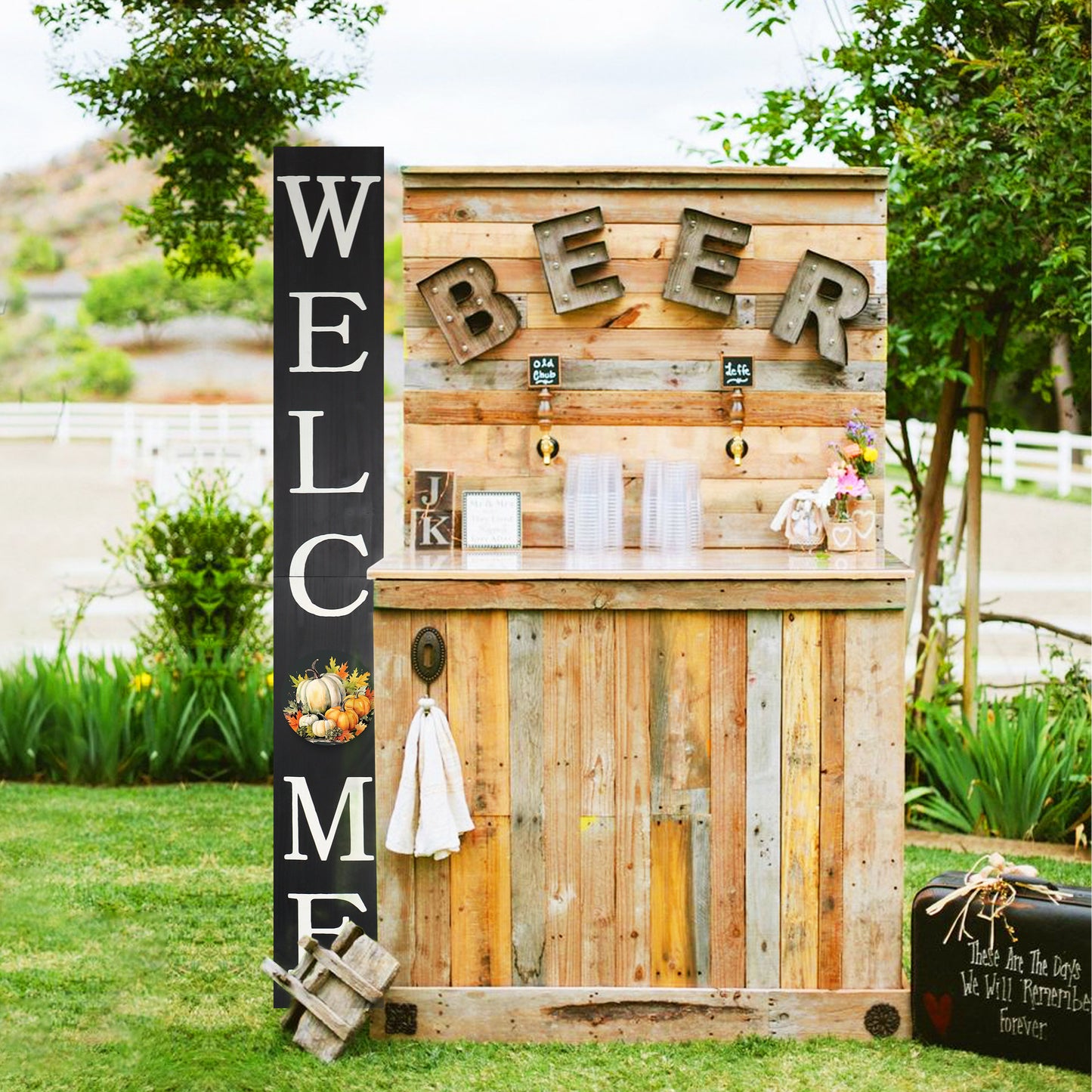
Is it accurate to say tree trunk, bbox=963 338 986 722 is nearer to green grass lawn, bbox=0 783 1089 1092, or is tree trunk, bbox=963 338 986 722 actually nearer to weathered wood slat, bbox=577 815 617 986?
green grass lawn, bbox=0 783 1089 1092

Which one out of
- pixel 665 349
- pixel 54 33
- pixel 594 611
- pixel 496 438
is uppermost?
pixel 54 33

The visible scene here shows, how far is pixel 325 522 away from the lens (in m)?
3.51

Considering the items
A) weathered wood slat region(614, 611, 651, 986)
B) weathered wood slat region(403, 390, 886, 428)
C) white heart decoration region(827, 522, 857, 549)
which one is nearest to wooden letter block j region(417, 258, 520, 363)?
weathered wood slat region(403, 390, 886, 428)

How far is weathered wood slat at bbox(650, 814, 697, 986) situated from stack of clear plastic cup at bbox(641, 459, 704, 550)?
0.86 meters

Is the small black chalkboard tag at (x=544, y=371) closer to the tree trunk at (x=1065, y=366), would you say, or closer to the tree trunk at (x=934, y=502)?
the tree trunk at (x=934, y=502)

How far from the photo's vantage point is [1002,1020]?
304 cm

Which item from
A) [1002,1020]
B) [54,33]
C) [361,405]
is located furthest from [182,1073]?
[54,33]

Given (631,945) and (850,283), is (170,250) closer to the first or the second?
(850,283)

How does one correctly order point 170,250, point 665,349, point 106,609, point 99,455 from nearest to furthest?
point 665,349 < point 170,250 < point 106,609 < point 99,455

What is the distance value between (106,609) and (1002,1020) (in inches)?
321

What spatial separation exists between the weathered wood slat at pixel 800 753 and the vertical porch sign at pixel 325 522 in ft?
3.86

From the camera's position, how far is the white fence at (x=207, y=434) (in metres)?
11.6

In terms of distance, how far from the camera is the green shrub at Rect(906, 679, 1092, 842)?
475 cm

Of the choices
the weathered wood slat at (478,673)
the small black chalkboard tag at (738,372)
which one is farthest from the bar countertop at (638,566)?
the small black chalkboard tag at (738,372)
